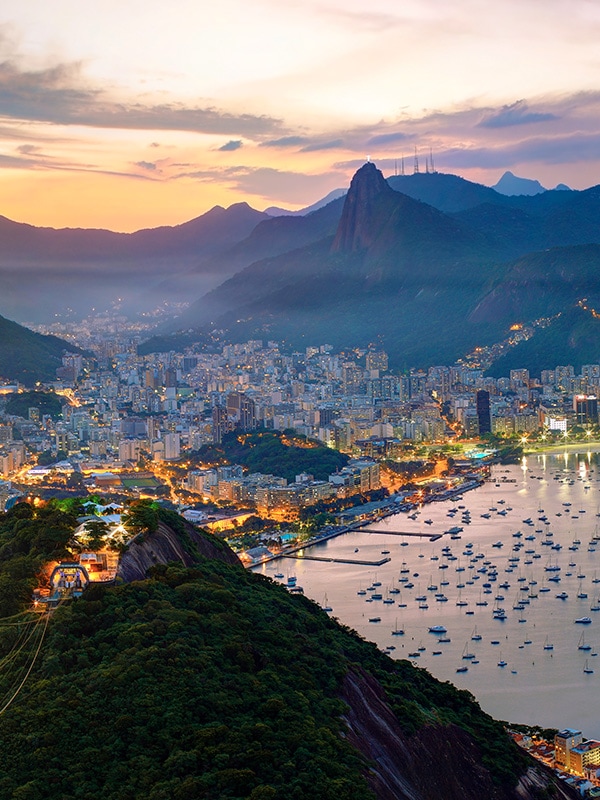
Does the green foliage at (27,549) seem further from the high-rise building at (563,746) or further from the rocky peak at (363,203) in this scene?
the rocky peak at (363,203)

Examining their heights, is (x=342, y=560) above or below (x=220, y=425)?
below

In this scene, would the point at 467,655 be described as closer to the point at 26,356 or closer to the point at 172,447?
the point at 172,447

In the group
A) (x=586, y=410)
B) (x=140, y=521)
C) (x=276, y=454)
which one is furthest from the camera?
(x=586, y=410)

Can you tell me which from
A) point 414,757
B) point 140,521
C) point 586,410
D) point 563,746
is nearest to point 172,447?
point 586,410

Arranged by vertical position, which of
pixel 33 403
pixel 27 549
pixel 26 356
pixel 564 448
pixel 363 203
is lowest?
pixel 564 448

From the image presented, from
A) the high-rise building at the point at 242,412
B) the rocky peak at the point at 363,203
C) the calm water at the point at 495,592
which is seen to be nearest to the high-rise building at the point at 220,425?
the high-rise building at the point at 242,412
